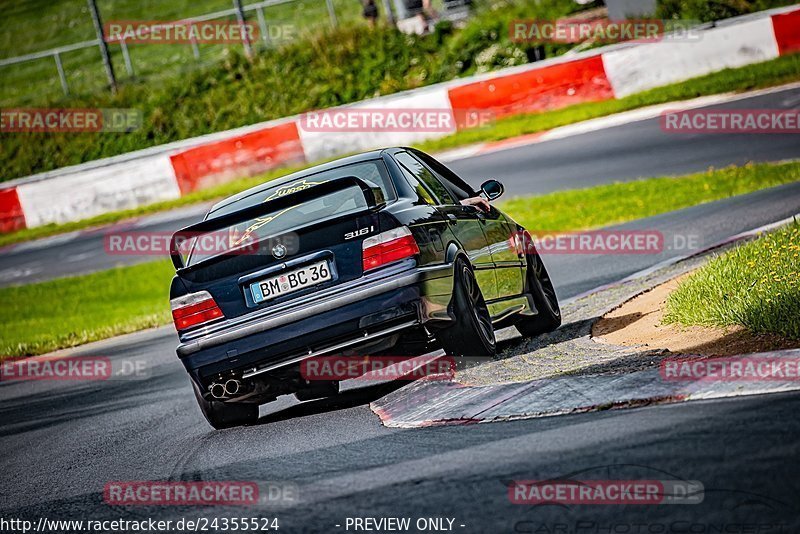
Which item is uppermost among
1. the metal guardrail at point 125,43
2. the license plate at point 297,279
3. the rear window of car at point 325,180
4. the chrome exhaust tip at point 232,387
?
the metal guardrail at point 125,43

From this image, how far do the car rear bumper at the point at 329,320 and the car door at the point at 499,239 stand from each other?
1.50 meters

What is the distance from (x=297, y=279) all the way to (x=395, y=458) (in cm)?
192

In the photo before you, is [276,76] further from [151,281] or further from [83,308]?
[83,308]

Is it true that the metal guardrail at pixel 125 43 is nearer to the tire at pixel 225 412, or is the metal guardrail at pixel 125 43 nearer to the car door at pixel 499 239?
the car door at pixel 499 239

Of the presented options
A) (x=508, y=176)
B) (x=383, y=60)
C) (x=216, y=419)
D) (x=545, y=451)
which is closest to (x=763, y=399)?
(x=545, y=451)

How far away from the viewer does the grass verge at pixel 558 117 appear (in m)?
21.5

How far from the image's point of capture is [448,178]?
31.3ft

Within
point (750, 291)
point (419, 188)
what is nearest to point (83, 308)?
point (419, 188)

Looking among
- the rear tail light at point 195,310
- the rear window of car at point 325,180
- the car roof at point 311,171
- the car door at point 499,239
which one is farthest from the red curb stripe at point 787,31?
the rear tail light at point 195,310

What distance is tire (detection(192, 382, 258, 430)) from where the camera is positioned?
7949mm

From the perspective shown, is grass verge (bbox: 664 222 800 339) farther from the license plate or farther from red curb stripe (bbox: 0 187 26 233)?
red curb stripe (bbox: 0 187 26 233)

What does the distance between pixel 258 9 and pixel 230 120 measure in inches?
106

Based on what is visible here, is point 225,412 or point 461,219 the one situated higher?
point 461,219

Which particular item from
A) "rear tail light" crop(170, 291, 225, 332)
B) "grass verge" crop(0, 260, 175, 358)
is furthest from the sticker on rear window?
"grass verge" crop(0, 260, 175, 358)
